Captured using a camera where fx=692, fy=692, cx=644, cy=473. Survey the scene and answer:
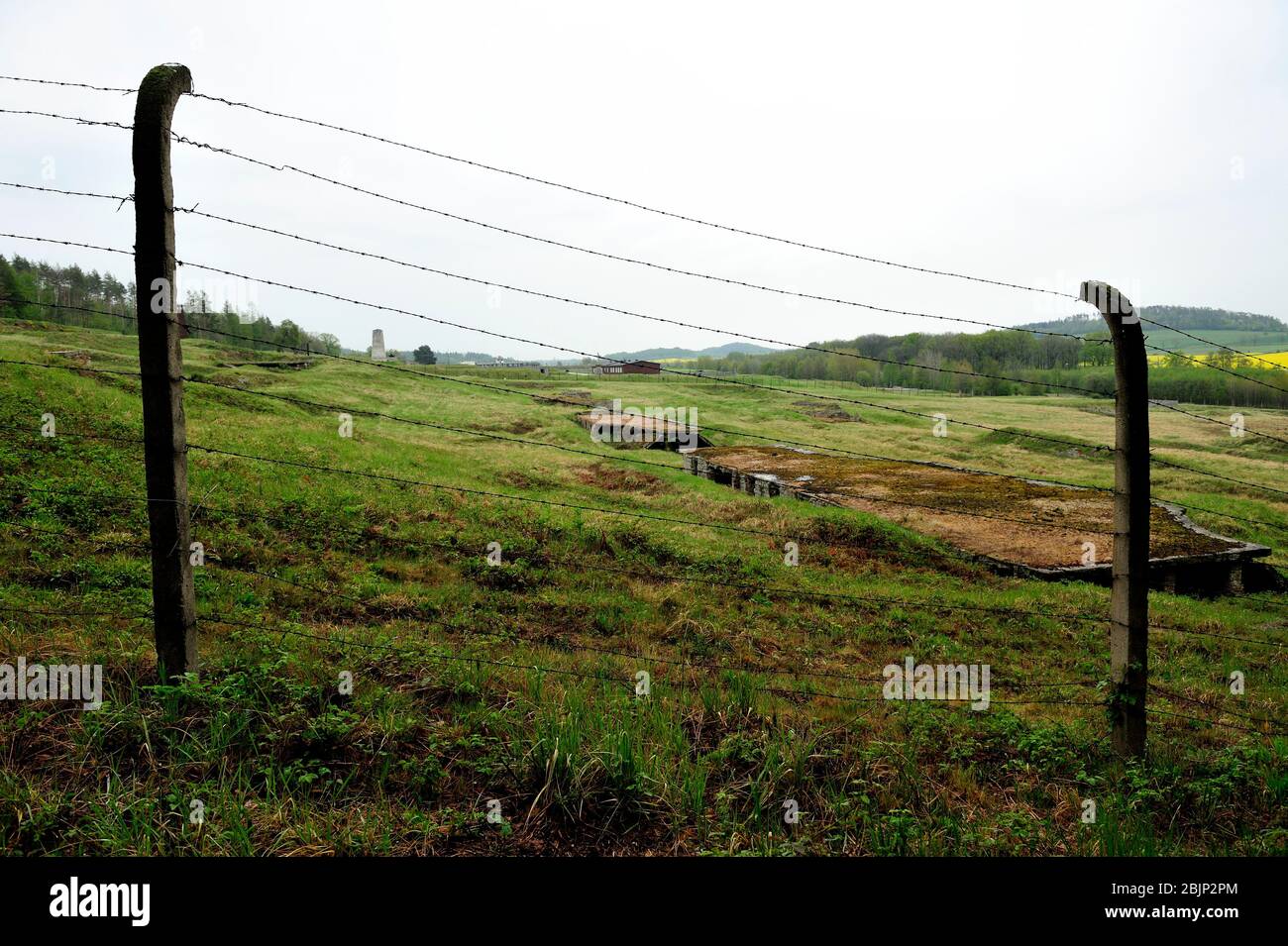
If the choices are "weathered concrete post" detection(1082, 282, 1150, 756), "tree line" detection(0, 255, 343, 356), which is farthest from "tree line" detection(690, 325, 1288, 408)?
"weathered concrete post" detection(1082, 282, 1150, 756)

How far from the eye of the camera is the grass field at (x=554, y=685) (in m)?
3.79

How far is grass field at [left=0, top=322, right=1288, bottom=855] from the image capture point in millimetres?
3791

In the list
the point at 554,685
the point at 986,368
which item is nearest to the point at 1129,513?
the point at 554,685

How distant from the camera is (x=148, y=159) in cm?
399

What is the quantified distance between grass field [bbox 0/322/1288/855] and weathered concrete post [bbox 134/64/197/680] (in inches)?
36.0

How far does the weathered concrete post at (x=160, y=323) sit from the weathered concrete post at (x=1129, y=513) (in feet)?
19.2

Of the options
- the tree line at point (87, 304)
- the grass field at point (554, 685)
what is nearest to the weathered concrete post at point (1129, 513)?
the grass field at point (554, 685)

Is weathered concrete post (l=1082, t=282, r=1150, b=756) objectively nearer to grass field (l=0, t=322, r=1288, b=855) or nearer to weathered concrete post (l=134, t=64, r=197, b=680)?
grass field (l=0, t=322, r=1288, b=855)

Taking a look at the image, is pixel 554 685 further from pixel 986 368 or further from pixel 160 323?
pixel 986 368

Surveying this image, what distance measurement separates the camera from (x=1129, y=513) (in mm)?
4707

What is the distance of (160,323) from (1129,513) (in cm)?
626
